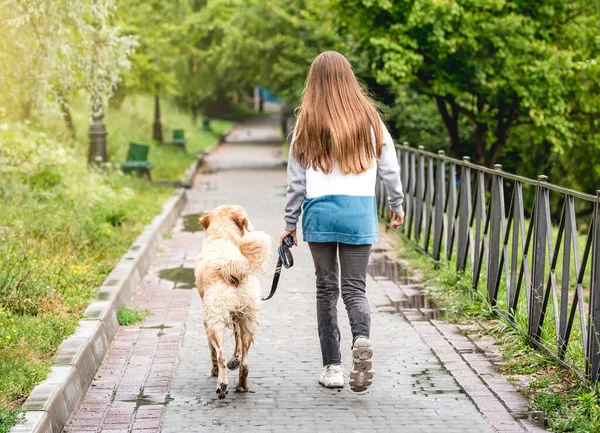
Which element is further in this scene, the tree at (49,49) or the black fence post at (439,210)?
the tree at (49,49)

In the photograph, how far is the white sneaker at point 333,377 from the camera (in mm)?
5910

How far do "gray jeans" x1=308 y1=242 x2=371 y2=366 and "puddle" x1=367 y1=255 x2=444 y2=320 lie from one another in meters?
2.25

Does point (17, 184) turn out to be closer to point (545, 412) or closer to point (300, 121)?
point (300, 121)

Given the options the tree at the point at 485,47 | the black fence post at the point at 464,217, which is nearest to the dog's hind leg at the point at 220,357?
the black fence post at the point at 464,217

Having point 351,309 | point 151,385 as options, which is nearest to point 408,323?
point 351,309

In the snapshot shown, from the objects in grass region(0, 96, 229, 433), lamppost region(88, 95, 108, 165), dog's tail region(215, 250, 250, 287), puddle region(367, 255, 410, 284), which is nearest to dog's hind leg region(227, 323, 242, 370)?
dog's tail region(215, 250, 250, 287)

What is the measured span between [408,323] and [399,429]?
2.75 metres

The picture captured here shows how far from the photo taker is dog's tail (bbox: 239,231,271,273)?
5.64 metres

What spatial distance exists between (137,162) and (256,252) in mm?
14701

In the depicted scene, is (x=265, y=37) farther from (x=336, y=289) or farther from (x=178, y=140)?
(x=336, y=289)

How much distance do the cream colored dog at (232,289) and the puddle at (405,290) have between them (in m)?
2.62

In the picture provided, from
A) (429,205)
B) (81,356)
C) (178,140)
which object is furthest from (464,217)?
(178,140)

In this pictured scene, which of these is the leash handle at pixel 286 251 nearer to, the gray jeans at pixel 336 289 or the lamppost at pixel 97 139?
the gray jeans at pixel 336 289

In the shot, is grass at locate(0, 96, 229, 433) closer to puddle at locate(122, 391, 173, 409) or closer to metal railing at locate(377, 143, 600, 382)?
puddle at locate(122, 391, 173, 409)
